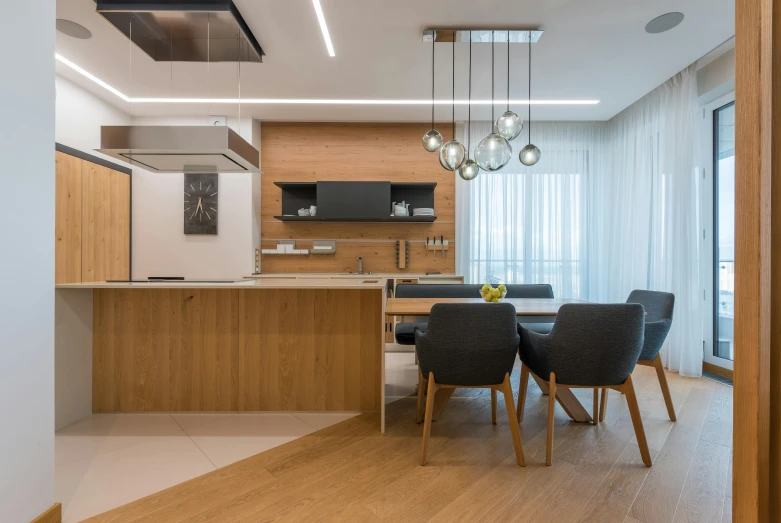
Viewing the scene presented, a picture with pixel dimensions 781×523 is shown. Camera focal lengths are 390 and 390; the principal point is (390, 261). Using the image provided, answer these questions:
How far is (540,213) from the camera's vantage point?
539 centimetres

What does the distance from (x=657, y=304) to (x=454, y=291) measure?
159cm

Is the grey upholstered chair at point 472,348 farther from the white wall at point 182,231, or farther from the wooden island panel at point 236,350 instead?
the white wall at point 182,231

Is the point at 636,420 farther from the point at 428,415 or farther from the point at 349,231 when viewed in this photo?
the point at 349,231

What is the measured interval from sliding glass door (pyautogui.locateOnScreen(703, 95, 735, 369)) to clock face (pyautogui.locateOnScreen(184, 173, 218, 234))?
5.60 m

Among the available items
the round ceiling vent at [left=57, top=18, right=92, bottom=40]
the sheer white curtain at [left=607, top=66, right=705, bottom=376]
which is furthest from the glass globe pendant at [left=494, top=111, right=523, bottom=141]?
the round ceiling vent at [left=57, top=18, right=92, bottom=40]

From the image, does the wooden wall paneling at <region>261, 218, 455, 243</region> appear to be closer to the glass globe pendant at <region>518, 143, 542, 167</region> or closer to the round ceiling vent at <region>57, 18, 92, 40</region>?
the glass globe pendant at <region>518, 143, 542, 167</region>

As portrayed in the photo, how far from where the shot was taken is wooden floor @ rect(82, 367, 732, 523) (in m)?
1.69

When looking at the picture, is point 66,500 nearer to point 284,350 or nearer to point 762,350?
point 284,350

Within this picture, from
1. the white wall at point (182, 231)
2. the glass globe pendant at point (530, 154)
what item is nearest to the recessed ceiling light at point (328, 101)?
the white wall at point (182, 231)

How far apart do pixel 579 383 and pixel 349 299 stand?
5.01ft

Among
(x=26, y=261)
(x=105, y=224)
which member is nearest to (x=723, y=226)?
(x=26, y=261)

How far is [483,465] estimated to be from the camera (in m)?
2.06

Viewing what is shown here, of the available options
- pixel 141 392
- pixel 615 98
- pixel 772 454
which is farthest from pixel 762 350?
pixel 615 98

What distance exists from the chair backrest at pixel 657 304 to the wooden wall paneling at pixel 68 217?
522 centimetres
